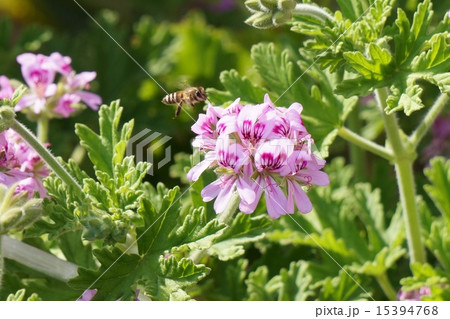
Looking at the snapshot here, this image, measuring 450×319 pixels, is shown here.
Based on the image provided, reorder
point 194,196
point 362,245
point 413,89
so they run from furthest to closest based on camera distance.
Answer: point 362,245, point 194,196, point 413,89

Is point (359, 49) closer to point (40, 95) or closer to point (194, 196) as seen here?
point (194, 196)

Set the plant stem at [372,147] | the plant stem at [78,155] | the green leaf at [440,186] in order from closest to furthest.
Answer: the plant stem at [372,147]
the green leaf at [440,186]
the plant stem at [78,155]

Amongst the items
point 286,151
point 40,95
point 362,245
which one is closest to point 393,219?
point 362,245

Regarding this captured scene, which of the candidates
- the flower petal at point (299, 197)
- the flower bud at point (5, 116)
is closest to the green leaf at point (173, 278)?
the flower petal at point (299, 197)

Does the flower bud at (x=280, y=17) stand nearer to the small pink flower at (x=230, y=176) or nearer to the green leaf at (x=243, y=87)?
the green leaf at (x=243, y=87)

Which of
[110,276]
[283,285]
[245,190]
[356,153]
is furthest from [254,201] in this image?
[356,153]
